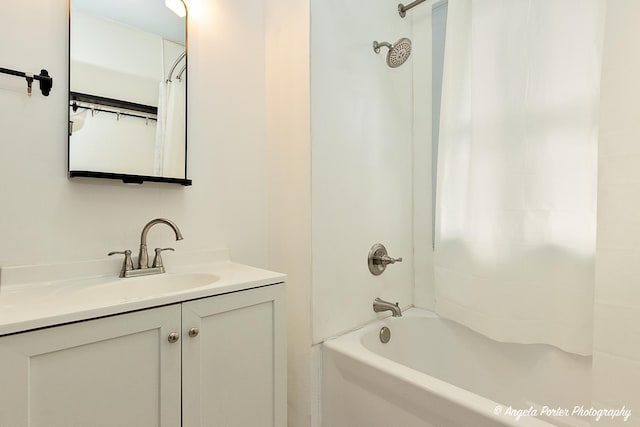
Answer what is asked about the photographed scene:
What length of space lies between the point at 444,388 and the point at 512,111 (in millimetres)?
1072

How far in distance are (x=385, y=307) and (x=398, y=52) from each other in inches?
48.4

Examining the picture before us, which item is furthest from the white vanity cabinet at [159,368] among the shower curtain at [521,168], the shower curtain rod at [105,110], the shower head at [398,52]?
the shower head at [398,52]

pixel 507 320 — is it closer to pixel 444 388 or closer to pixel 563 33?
pixel 444 388

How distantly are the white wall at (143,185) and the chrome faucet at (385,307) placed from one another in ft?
2.01

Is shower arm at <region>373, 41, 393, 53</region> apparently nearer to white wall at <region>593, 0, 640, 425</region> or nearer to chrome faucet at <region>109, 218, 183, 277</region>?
white wall at <region>593, 0, 640, 425</region>

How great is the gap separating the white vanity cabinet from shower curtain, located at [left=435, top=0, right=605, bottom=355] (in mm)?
893

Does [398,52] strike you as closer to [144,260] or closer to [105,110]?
[105,110]

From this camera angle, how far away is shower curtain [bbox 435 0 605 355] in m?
1.10

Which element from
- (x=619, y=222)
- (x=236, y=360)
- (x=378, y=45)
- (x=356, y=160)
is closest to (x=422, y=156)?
(x=356, y=160)

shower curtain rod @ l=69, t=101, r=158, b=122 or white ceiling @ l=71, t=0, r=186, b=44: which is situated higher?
white ceiling @ l=71, t=0, r=186, b=44

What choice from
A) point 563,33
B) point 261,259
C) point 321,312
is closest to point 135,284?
point 261,259

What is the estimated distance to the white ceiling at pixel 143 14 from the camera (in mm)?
1102

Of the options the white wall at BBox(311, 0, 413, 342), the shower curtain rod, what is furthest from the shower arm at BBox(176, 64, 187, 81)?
the white wall at BBox(311, 0, 413, 342)

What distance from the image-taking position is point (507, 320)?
127 cm
